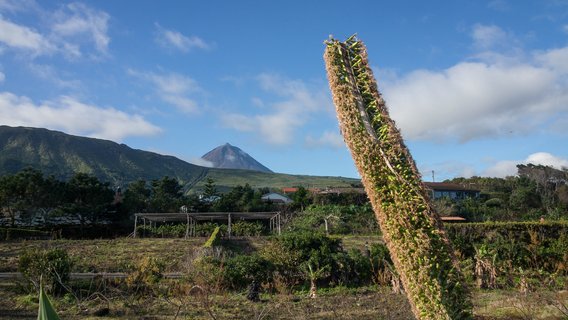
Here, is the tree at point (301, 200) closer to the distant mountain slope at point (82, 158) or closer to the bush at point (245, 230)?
the bush at point (245, 230)

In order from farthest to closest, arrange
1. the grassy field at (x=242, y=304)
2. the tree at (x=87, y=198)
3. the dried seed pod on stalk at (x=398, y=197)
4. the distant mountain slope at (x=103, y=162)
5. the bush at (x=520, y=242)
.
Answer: the distant mountain slope at (x=103, y=162) < the tree at (x=87, y=198) < the bush at (x=520, y=242) < the grassy field at (x=242, y=304) < the dried seed pod on stalk at (x=398, y=197)

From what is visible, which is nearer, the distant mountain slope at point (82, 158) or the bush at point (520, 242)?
the bush at point (520, 242)

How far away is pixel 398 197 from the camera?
105 inches

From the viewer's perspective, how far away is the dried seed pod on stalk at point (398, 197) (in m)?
2.62

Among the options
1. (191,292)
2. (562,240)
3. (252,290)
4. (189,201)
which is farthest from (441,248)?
(189,201)

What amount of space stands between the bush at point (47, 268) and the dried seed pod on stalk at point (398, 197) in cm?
883

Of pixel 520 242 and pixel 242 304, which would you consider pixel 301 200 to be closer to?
pixel 520 242

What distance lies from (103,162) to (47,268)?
16267 cm

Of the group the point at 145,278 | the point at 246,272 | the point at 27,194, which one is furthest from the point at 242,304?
the point at 27,194

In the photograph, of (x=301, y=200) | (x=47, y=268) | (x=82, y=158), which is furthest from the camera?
(x=82, y=158)

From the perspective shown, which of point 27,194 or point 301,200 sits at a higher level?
point 27,194

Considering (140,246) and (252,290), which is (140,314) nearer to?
(252,290)

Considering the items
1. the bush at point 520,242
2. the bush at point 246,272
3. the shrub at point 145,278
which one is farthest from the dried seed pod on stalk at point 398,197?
the bush at point 520,242

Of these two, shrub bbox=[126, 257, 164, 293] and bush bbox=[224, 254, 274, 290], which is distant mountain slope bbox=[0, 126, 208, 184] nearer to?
shrub bbox=[126, 257, 164, 293]
